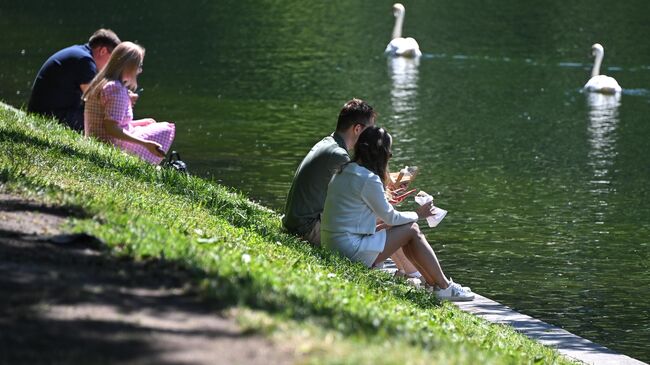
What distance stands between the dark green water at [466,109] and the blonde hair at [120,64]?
116 inches

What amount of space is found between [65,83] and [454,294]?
18.0 feet

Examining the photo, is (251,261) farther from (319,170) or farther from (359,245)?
(319,170)

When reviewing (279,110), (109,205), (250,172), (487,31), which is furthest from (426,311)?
(487,31)

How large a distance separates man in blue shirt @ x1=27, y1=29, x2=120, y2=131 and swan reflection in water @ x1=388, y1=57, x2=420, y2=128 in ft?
25.5

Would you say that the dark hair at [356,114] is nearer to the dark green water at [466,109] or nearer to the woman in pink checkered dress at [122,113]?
the dark green water at [466,109]

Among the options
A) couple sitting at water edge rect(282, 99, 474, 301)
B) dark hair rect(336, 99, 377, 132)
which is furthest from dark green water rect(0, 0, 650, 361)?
dark hair rect(336, 99, 377, 132)

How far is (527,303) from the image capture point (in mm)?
10648

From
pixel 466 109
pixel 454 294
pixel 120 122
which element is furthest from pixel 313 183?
pixel 466 109

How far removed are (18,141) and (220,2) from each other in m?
33.5

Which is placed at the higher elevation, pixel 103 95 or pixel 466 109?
pixel 103 95

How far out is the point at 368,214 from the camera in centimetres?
930

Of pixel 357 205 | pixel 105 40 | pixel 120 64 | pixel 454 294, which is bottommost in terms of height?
pixel 454 294

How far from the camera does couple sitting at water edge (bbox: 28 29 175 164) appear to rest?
11883mm

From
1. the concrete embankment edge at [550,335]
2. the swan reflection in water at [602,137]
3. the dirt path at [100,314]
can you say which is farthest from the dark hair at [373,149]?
the swan reflection in water at [602,137]
